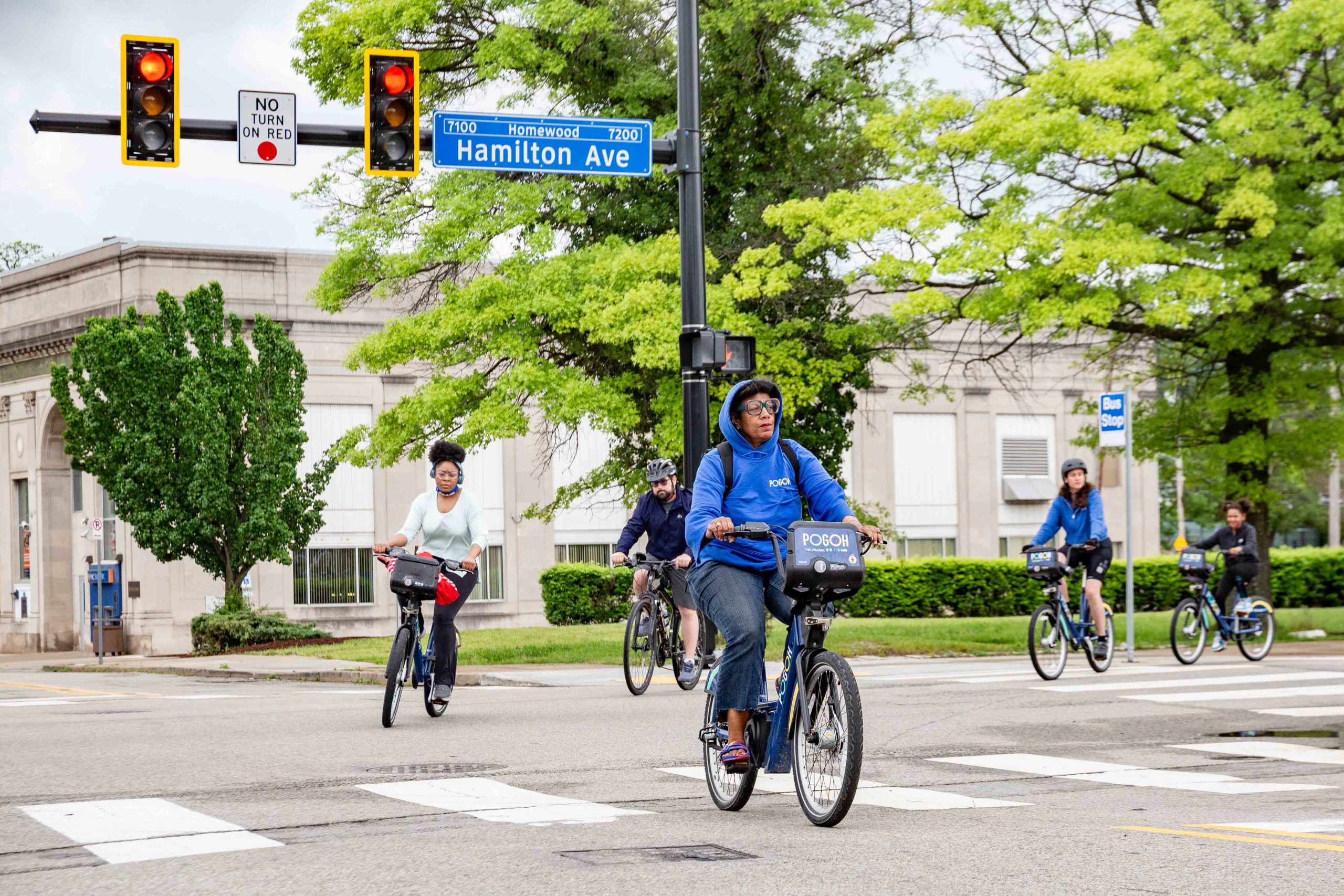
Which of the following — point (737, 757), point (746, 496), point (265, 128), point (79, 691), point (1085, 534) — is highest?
point (265, 128)

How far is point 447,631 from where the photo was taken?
461 inches

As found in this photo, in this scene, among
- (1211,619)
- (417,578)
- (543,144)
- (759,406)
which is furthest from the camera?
(1211,619)

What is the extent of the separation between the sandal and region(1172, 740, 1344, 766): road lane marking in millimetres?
4070

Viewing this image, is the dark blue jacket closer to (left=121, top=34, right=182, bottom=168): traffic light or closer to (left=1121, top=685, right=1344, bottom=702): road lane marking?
(left=1121, top=685, right=1344, bottom=702): road lane marking

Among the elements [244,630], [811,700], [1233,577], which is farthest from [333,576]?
[811,700]

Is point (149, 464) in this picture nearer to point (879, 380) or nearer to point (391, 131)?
point (391, 131)

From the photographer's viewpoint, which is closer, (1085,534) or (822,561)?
(822,561)

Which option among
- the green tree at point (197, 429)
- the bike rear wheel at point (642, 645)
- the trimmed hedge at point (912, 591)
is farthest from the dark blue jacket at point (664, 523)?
the trimmed hedge at point (912, 591)

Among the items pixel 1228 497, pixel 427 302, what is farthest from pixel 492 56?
pixel 1228 497

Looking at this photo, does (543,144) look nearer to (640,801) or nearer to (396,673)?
(396,673)

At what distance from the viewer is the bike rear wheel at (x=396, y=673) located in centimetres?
1123

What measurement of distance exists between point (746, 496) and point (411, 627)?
4622mm

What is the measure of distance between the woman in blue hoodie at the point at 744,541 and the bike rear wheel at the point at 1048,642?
7.92 meters

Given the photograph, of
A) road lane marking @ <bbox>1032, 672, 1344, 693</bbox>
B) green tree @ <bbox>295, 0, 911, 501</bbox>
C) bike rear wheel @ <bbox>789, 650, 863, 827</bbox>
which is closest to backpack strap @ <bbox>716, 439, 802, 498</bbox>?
bike rear wheel @ <bbox>789, 650, 863, 827</bbox>
